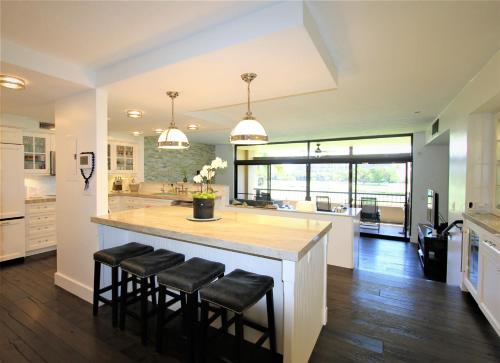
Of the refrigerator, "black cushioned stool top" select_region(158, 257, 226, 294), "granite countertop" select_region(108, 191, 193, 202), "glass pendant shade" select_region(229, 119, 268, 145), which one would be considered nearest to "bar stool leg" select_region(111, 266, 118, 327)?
"black cushioned stool top" select_region(158, 257, 226, 294)

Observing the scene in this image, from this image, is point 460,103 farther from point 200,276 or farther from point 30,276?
point 30,276

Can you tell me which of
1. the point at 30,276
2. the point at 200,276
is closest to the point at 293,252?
the point at 200,276

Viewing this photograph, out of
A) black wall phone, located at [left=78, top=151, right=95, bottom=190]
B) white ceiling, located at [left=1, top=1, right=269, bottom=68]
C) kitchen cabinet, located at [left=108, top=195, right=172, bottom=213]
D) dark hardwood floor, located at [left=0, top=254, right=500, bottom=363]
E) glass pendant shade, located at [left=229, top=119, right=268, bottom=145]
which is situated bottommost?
dark hardwood floor, located at [left=0, top=254, right=500, bottom=363]

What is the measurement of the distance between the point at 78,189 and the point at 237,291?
2.37 m

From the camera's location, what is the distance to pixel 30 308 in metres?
2.61

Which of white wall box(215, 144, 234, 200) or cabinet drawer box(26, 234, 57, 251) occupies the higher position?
white wall box(215, 144, 234, 200)

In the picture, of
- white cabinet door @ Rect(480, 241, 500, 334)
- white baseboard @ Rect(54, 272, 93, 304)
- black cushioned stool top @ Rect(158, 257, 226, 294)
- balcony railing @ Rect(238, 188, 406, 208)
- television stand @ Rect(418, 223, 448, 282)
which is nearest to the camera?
black cushioned stool top @ Rect(158, 257, 226, 294)

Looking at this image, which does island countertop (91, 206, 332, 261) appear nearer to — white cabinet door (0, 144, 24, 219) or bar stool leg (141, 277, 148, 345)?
bar stool leg (141, 277, 148, 345)

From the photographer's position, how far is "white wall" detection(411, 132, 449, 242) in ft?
18.6

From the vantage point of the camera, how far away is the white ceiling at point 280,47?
162 centimetres

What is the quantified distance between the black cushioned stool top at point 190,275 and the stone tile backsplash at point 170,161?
5.07m

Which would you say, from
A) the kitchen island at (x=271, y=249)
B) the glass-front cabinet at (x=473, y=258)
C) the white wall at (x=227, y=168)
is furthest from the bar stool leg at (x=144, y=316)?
the white wall at (x=227, y=168)

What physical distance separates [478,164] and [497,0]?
6.54ft

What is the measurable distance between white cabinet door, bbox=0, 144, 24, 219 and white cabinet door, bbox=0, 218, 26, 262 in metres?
0.13
